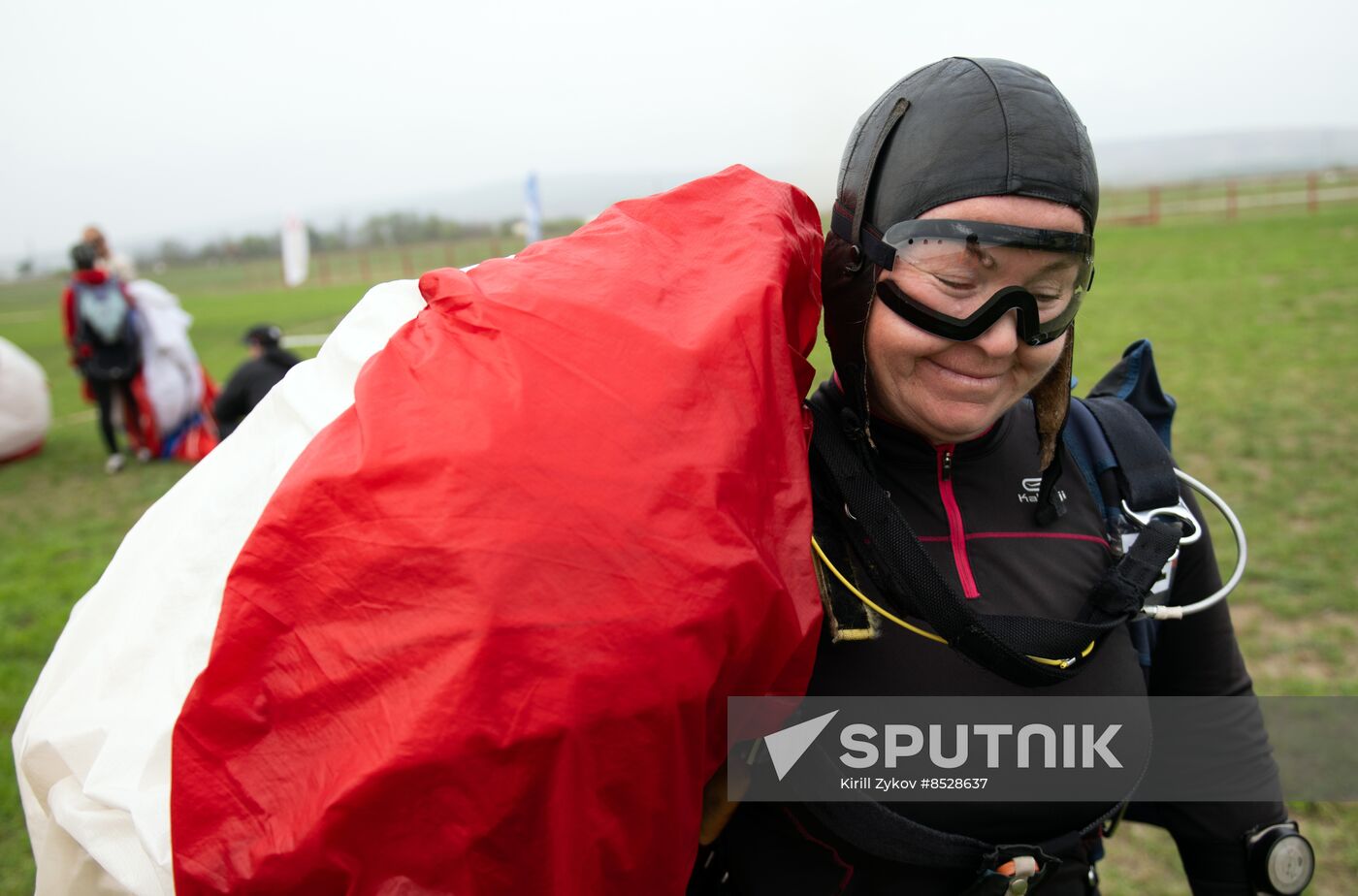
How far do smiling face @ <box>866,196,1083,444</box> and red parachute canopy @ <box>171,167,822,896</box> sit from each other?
11.7 inches

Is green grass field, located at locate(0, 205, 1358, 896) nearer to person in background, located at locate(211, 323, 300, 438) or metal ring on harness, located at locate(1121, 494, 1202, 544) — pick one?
person in background, located at locate(211, 323, 300, 438)

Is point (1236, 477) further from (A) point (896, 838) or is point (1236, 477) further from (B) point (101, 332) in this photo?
(B) point (101, 332)

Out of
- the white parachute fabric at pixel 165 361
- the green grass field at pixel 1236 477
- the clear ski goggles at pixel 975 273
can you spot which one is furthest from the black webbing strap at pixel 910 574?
the white parachute fabric at pixel 165 361

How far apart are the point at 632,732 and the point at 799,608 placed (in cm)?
27

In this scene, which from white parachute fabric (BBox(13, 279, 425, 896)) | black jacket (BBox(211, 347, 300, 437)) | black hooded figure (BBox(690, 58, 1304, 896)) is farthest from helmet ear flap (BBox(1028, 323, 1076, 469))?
black jacket (BBox(211, 347, 300, 437))

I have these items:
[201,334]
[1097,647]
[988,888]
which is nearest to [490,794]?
[988,888]

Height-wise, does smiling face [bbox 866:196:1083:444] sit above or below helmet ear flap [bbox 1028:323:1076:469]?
above

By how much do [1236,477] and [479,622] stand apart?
679 cm

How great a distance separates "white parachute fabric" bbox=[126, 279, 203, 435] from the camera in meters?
9.16

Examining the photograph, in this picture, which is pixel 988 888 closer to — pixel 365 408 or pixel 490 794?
pixel 490 794

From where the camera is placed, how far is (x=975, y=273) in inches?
50.8

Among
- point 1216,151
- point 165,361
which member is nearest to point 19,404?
point 165,361

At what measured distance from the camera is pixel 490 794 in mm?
963

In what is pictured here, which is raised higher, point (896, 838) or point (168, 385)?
point (896, 838)
